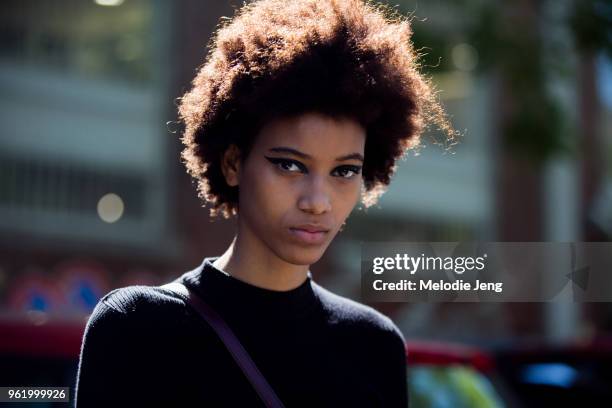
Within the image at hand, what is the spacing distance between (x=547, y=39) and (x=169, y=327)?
8380mm

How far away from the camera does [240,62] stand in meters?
2.35

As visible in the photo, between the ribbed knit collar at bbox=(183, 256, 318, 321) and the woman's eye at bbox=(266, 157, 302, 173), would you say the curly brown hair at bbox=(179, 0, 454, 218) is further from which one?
the ribbed knit collar at bbox=(183, 256, 318, 321)

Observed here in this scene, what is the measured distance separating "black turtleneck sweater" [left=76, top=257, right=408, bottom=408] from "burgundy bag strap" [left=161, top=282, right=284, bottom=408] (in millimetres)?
13

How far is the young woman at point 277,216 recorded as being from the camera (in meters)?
2.14

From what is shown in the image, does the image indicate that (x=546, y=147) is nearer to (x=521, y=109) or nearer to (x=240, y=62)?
(x=521, y=109)

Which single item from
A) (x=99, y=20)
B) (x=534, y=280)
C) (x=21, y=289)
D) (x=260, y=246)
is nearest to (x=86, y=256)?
(x=21, y=289)

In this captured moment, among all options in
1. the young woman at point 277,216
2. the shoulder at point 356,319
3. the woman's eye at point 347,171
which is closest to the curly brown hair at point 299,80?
the young woman at point 277,216

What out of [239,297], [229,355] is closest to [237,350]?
[229,355]

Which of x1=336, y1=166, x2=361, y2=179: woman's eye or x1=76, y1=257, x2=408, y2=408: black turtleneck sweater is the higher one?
x1=336, y1=166, x2=361, y2=179: woman's eye

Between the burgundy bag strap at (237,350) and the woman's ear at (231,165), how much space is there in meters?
0.30

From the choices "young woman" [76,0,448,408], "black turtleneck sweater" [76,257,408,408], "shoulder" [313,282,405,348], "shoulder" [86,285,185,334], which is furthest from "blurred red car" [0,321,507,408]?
"shoulder" [86,285,185,334]

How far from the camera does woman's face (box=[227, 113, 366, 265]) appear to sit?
88.7 inches

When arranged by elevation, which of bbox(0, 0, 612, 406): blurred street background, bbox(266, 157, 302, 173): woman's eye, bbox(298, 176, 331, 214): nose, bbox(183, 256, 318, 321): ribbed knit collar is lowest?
bbox(183, 256, 318, 321): ribbed knit collar

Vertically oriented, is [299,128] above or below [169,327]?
above
